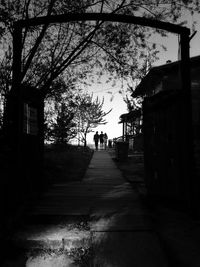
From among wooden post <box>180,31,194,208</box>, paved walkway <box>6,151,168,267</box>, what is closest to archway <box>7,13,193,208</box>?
wooden post <box>180,31,194,208</box>

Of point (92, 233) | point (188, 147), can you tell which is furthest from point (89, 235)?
point (188, 147)

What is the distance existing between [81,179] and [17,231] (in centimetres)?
574

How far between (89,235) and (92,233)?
0.28 ft

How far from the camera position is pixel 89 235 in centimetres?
428

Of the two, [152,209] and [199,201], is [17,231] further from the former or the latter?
[199,201]

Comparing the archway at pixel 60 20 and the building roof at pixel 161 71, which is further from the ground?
the building roof at pixel 161 71

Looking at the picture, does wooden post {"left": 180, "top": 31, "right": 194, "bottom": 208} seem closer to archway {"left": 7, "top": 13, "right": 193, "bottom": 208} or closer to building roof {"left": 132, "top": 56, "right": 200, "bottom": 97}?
archway {"left": 7, "top": 13, "right": 193, "bottom": 208}

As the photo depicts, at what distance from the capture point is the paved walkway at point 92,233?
3.47 metres

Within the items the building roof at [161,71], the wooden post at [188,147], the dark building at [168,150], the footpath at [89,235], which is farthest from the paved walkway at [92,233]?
the building roof at [161,71]

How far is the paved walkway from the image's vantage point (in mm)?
3473

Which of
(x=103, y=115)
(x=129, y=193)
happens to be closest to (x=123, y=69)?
(x=129, y=193)

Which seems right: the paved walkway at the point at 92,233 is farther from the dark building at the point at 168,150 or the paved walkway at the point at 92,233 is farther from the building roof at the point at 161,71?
the building roof at the point at 161,71

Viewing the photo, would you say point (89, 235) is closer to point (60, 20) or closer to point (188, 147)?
point (188, 147)

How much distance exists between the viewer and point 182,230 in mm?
4473
